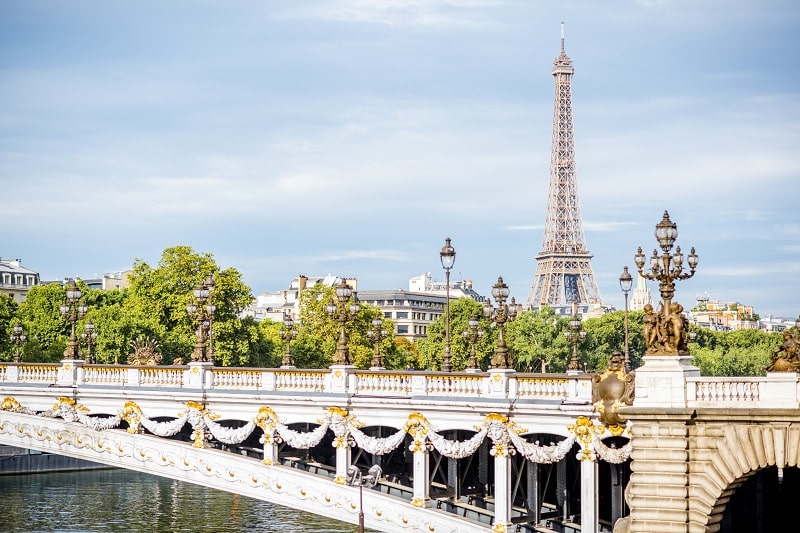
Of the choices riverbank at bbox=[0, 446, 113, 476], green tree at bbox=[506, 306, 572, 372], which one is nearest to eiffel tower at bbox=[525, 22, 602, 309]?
green tree at bbox=[506, 306, 572, 372]

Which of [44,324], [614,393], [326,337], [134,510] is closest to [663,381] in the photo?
[614,393]

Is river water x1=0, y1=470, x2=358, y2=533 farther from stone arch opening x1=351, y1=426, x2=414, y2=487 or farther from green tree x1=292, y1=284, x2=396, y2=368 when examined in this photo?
green tree x1=292, y1=284, x2=396, y2=368

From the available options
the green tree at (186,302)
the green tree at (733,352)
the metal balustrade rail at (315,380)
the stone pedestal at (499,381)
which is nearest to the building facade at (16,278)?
the green tree at (186,302)

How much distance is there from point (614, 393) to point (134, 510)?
35.4 metres

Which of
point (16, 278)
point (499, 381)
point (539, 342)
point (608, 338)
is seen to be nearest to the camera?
point (499, 381)

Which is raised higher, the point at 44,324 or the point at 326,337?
the point at 44,324

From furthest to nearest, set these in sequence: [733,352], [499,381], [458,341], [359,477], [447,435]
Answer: [733,352], [458,341], [447,435], [359,477], [499,381]

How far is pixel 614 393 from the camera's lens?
34.2m

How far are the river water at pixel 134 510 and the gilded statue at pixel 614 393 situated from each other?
24333 mm

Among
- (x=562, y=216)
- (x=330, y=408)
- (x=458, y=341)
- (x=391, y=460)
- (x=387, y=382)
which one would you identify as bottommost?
(x=391, y=460)

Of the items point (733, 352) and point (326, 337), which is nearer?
point (326, 337)

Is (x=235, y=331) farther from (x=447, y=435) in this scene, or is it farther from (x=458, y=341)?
(x=447, y=435)

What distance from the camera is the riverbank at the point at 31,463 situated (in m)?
79.2

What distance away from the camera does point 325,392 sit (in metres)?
41.1
